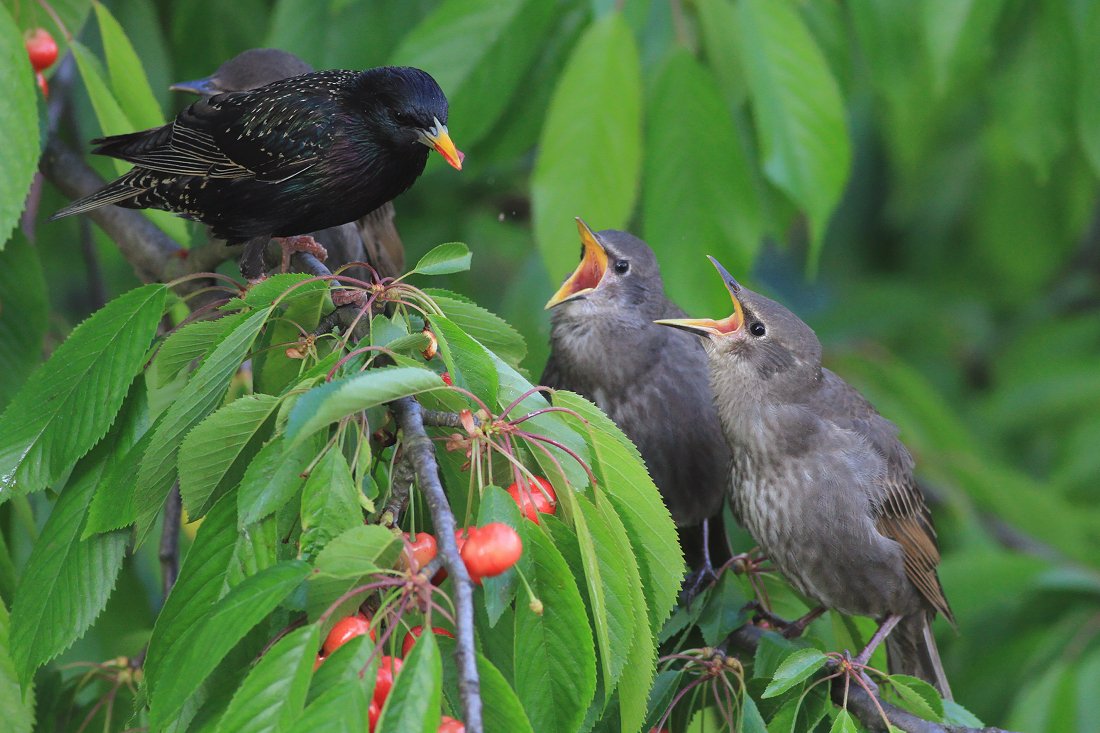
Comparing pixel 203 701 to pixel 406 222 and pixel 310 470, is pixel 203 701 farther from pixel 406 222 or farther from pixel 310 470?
pixel 406 222

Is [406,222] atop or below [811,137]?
below

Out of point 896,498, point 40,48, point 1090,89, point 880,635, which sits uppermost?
point 40,48

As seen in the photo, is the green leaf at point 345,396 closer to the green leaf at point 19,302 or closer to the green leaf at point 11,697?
the green leaf at point 11,697

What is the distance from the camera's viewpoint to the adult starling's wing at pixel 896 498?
11.1 feet

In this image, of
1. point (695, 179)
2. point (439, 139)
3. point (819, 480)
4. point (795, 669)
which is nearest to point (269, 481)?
point (795, 669)

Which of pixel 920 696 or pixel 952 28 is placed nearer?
pixel 920 696

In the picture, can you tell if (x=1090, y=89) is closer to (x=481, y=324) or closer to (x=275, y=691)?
(x=481, y=324)

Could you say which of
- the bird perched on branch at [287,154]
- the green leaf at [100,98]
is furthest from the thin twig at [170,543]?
the green leaf at [100,98]

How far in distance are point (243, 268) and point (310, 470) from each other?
1.72m

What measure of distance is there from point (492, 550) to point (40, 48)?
7.66 feet

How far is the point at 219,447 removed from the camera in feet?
6.78

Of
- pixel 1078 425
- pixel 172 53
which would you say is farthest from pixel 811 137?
pixel 1078 425

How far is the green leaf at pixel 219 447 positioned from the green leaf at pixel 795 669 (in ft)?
3.38

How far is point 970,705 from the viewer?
17.7 ft
